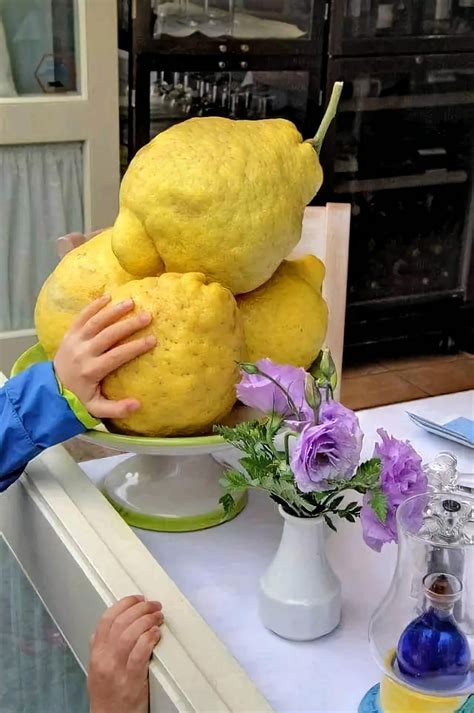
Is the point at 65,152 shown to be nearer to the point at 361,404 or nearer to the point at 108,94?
the point at 108,94

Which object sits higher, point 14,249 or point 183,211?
point 183,211

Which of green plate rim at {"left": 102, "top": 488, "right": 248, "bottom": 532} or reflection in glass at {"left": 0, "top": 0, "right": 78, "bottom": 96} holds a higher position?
reflection in glass at {"left": 0, "top": 0, "right": 78, "bottom": 96}

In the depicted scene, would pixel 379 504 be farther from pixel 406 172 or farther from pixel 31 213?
pixel 406 172

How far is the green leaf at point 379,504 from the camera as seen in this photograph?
69cm

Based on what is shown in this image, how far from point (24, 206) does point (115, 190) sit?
0.82ft

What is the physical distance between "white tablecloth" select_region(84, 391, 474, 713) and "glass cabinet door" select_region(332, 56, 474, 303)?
1.90 m

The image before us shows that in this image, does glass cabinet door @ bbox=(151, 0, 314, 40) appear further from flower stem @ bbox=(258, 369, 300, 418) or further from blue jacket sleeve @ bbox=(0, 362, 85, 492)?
flower stem @ bbox=(258, 369, 300, 418)

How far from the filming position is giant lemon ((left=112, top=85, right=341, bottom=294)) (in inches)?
32.1

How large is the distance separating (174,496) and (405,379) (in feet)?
6.89

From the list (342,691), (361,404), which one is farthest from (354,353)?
(342,691)

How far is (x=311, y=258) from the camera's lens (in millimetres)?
964

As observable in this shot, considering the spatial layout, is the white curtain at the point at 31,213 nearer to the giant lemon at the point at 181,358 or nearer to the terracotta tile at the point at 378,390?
the terracotta tile at the point at 378,390

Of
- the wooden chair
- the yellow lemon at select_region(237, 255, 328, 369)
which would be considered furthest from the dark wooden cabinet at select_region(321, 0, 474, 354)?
the yellow lemon at select_region(237, 255, 328, 369)

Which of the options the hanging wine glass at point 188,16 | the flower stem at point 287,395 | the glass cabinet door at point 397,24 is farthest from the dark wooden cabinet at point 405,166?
the flower stem at point 287,395
